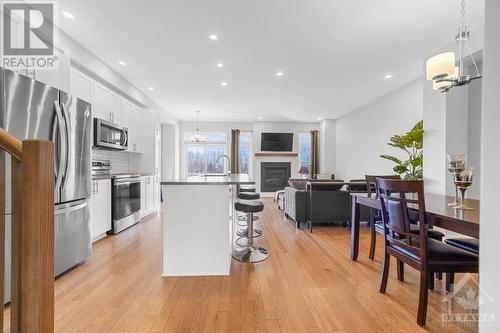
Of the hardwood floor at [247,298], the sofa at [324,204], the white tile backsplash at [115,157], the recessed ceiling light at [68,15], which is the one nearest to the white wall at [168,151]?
the white tile backsplash at [115,157]

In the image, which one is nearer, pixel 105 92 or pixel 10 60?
pixel 10 60

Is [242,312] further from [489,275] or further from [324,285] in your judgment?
[489,275]

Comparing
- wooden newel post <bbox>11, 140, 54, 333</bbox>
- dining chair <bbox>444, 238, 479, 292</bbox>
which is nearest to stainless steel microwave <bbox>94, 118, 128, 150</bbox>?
wooden newel post <bbox>11, 140, 54, 333</bbox>

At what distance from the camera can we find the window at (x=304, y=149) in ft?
30.5

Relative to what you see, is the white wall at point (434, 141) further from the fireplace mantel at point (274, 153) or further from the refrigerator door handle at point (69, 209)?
the fireplace mantel at point (274, 153)

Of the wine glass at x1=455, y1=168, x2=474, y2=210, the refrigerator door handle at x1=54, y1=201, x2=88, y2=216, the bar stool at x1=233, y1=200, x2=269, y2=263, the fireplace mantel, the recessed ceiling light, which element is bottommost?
the bar stool at x1=233, y1=200, x2=269, y2=263

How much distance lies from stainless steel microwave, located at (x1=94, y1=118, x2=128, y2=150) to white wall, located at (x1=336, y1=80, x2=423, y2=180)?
19.0 feet

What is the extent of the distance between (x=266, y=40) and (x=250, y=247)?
282 centimetres

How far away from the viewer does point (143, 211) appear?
198 inches

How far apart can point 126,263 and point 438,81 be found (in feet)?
12.6

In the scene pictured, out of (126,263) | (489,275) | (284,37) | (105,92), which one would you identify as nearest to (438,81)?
(284,37)

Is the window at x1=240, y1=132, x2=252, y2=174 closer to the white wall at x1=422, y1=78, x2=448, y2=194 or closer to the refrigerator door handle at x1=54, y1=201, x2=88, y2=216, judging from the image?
the white wall at x1=422, y1=78, x2=448, y2=194

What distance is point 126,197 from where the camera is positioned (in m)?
4.21

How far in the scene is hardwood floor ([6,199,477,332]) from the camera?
5.58 ft
